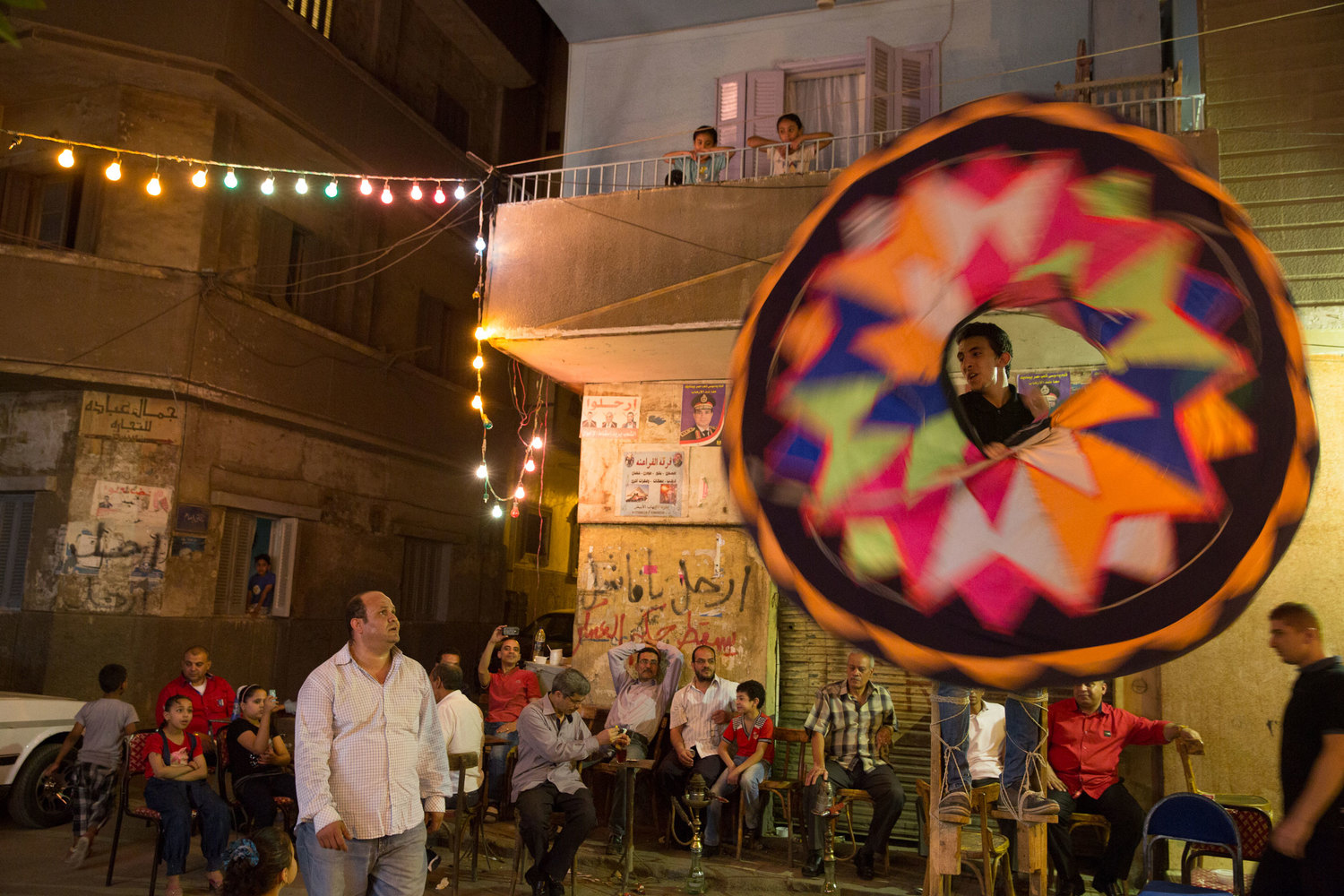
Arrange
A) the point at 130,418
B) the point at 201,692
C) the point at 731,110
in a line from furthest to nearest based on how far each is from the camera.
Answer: the point at 130,418 → the point at 731,110 → the point at 201,692

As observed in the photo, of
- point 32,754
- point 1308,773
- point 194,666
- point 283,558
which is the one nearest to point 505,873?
point 194,666

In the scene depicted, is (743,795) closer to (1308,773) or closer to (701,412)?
(701,412)

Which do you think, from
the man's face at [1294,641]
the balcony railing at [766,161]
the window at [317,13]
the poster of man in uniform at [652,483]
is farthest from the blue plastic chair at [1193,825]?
the window at [317,13]

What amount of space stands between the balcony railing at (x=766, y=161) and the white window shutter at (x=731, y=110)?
337mm

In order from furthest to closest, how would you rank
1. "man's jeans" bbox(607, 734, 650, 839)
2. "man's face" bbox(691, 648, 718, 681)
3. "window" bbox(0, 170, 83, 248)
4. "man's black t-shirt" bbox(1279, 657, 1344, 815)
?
1. "window" bbox(0, 170, 83, 248)
2. "man's face" bbox(691, 648, 718, 681)
3. "man's jeans" bbox(607, 734, 650, 839)
4. "man's black t-shirt" bbox(1279, 657, 1344, 815)

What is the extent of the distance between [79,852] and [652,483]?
532cm

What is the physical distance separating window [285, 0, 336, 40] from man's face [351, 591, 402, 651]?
12.5 metres

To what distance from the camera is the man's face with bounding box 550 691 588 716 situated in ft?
20.1

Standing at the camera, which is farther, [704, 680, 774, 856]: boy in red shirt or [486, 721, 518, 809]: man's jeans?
[486, 721, 518, 809]: man's jeans

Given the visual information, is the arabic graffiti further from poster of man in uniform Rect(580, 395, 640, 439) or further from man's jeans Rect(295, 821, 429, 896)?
man's jeans Rect(295, 821, 429, 896)

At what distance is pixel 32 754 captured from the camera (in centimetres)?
785

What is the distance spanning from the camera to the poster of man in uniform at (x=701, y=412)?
9336mm

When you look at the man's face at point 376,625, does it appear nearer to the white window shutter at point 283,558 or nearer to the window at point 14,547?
the window at point 14,547

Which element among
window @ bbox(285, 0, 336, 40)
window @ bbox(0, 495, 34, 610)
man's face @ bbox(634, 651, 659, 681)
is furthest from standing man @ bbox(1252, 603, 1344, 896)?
window @ bbox(285, 0, 336, 40)
